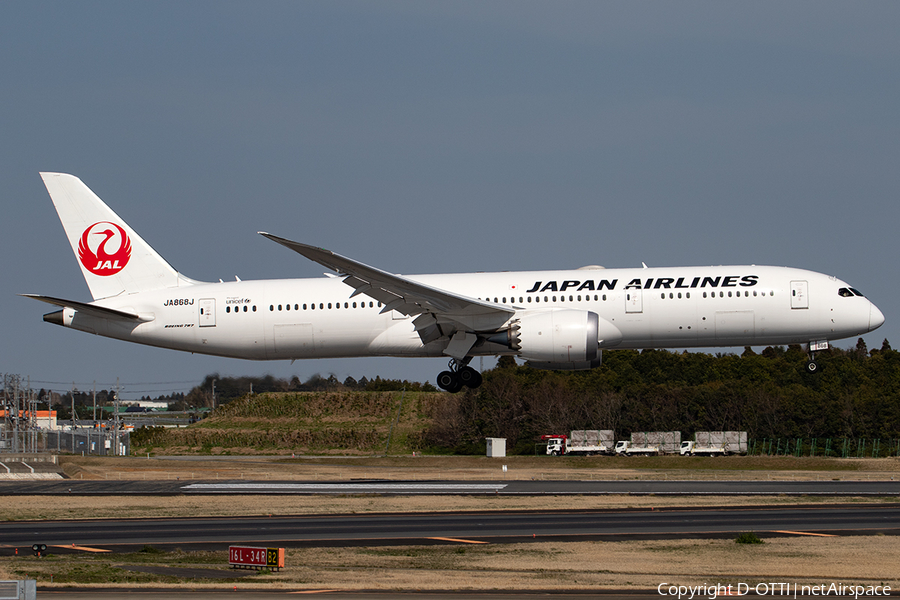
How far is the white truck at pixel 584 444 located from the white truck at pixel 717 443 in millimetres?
5741

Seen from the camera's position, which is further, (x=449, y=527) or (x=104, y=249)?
(x=104, y=249)

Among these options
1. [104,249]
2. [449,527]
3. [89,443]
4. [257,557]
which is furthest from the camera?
[89,443]

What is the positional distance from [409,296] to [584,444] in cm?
4144

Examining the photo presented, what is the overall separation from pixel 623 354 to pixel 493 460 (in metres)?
41.0

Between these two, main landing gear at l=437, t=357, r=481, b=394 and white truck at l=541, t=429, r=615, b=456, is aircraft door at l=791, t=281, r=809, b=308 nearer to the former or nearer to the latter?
main landing gear at l=437, t=357, r=481, b=394

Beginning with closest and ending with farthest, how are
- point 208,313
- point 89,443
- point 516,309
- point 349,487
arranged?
point 516,309 → point 208,313 → point 349,487 → point 89,443

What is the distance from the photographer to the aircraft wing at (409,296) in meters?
35.1

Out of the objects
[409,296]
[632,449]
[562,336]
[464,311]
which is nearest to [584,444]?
[632,449]

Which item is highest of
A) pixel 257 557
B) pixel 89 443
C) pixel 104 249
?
pixel 104 249

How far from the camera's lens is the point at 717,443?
7250cm

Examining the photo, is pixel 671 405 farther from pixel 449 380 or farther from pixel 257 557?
pixel 257 557

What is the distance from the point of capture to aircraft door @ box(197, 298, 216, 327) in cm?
4122

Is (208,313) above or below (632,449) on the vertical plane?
above

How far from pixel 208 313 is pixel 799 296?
23.4 m
